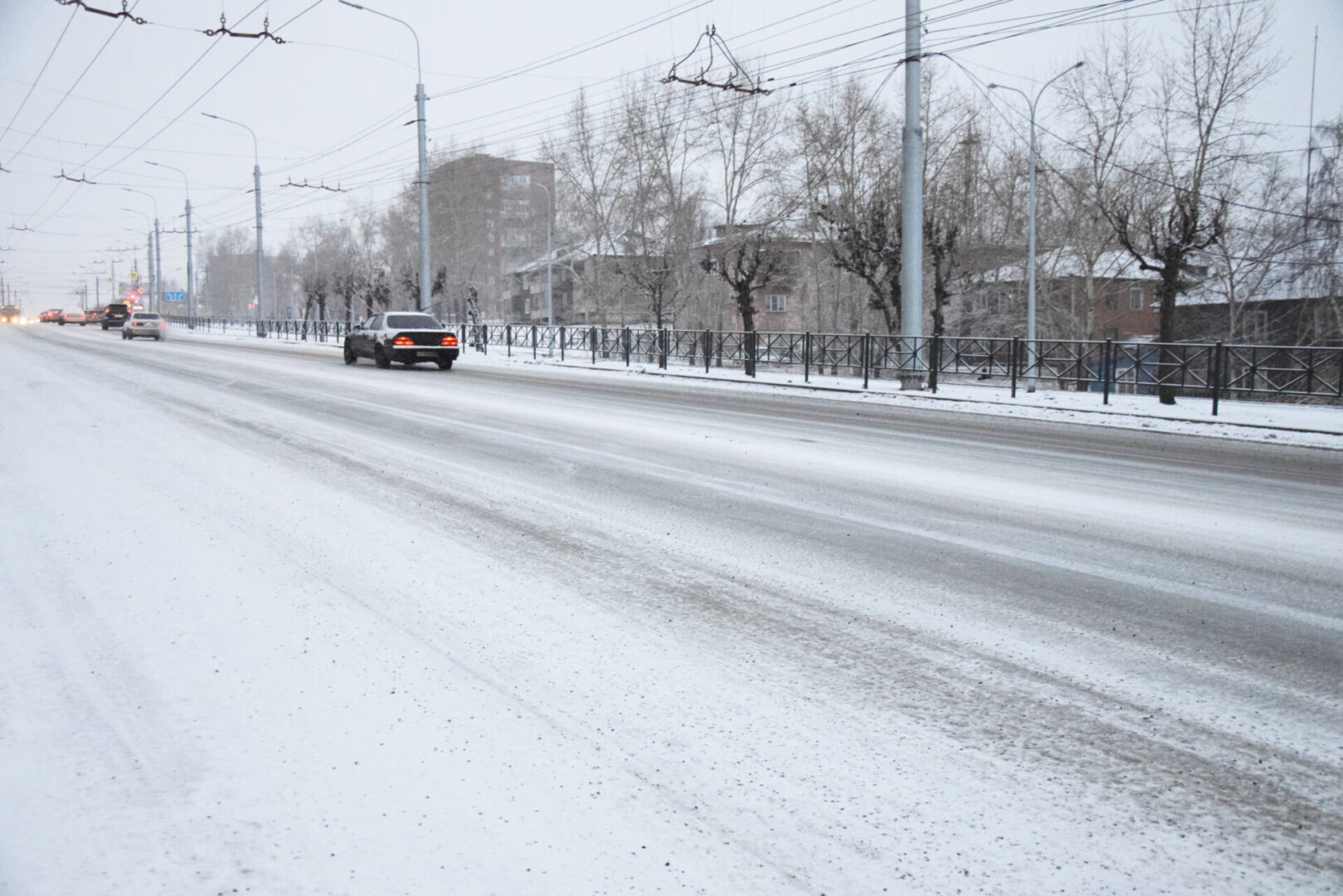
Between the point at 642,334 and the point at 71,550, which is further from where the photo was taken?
the point at 642,334

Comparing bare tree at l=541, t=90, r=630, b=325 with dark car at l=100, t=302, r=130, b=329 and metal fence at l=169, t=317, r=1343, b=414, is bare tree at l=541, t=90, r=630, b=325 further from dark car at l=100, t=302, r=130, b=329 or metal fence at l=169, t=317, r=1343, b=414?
dark car at l=100, t=302, r=130, b=329

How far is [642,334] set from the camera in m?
30.9

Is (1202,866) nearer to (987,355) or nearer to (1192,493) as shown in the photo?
(1192,493)

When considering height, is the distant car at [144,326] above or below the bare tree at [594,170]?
below

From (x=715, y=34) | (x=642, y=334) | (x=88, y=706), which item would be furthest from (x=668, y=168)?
(x=88, y=706)

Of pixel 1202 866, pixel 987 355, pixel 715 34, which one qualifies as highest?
pixel 715 34

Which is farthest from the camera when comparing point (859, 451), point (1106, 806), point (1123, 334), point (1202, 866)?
point (1123, 334)

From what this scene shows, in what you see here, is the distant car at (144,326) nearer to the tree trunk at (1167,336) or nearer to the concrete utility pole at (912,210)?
the concrete utility pole at (912,210)

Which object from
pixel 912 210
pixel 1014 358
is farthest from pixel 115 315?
pixel 1014 358

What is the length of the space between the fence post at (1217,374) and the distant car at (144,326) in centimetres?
4621

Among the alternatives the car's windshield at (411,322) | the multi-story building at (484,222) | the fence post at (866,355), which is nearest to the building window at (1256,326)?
the fence post at (866,355)

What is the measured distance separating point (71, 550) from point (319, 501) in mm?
1616

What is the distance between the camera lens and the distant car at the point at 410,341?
2462 cm

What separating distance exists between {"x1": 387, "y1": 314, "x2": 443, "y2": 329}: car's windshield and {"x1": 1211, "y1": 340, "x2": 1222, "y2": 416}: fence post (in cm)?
1813
